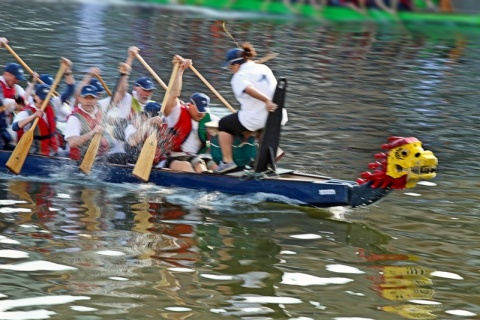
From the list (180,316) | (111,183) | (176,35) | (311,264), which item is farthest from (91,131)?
(176,35)

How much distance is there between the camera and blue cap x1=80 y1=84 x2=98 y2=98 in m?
14.8

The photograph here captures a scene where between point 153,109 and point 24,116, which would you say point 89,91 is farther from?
point 24,116

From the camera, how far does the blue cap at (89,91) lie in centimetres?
1479

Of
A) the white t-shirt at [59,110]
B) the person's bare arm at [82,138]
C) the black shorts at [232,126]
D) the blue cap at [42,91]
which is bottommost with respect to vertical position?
the person's bare arm at [82,138]

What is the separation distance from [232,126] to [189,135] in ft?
3.09

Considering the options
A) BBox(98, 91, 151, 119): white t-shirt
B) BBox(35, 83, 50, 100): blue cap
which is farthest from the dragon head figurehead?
BBox(35, 83, 50, 100): blue cap

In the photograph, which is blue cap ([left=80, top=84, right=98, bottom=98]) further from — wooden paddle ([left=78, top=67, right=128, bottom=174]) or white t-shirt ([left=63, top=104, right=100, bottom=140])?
wooden paddle ([left=78, top=67, right=128, bottom=174])

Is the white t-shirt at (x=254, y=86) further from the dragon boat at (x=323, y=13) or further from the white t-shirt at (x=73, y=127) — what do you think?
the dragon boat at (x=323, y=13)

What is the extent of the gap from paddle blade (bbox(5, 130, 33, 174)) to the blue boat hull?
135 millimetres

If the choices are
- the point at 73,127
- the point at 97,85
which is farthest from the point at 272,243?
the point at 97,85

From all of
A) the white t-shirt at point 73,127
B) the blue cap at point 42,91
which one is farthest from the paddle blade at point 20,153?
the blue cap at point 42,91

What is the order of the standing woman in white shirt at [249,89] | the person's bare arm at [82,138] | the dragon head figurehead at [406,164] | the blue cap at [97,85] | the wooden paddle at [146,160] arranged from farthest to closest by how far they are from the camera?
the blue cap at [97,85] → the person's bare arm at [82,138] → the wooden paddle at [146,160] → the standing woman in white shirt at [249,89] → the dragon head figurehead at [406,164]

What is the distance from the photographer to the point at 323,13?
1676 inches

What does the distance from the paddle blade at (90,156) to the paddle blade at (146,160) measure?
26.0 inches
